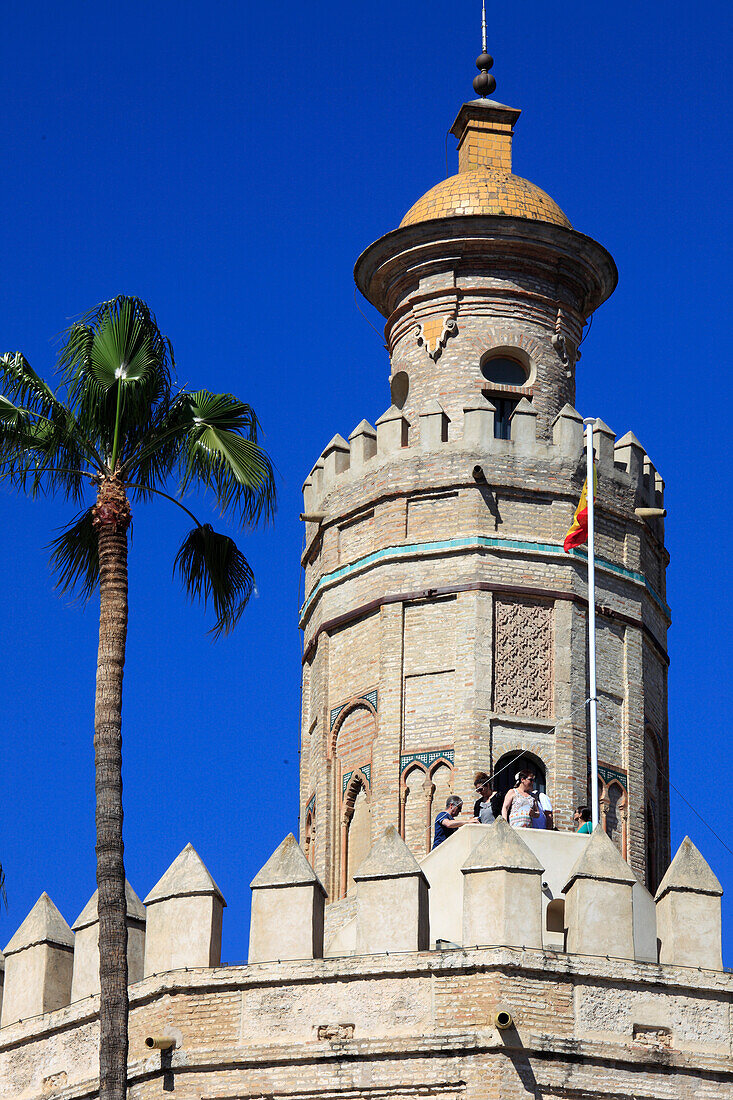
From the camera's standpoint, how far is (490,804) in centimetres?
2575

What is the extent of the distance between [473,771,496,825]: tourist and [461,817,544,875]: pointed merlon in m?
1.78

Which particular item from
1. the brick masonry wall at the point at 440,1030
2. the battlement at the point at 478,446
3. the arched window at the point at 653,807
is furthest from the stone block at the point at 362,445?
the brick masonry wall at the point at 440,1030

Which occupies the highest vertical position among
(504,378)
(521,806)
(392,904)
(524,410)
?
(504,378)

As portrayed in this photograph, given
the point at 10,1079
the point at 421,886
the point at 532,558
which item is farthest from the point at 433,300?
the point at 10,1079

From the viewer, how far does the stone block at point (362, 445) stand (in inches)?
1139

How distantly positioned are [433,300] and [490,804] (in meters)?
7.59

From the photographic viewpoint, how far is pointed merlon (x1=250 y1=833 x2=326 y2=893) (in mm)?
23625

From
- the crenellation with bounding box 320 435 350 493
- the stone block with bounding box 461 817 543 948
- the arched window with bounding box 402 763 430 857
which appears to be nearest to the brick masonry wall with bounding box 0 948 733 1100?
the stone block with bounding box 461 817 543 948

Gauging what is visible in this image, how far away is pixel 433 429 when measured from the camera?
28391 mm

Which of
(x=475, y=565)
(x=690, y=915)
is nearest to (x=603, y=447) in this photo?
(x=475, y=565)

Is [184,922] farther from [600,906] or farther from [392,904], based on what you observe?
[600,906]

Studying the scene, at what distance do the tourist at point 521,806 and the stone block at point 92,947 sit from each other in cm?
432

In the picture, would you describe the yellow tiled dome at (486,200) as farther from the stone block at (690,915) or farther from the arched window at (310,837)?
the stone block at (690,915)

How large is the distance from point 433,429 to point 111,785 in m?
8.69
